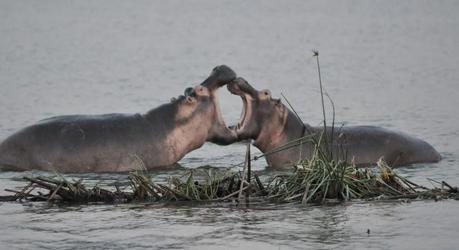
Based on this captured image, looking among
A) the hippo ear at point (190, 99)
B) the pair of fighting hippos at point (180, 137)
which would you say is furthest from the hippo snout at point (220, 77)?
the hippo ear at point (190, 99)

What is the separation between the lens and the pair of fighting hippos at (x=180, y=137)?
1046 centimetres

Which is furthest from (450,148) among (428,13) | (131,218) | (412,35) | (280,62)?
(428,13)

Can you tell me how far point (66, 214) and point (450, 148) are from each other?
5.11m

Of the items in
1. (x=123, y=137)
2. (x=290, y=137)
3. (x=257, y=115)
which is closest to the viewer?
(x=123, y=137)

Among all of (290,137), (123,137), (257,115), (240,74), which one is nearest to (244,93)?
(257,115)

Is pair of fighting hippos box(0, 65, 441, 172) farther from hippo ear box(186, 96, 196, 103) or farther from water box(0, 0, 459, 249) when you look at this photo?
water box(0, 0, 459, 249)

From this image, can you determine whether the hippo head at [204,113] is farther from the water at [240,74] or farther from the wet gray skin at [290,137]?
the water at [240,74]

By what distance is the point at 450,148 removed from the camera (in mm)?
11633

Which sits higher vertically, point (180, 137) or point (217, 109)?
point (217, 109)

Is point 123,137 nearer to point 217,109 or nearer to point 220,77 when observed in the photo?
point 217,109

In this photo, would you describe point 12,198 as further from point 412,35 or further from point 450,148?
point 412,35

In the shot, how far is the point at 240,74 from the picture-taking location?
18703 mm

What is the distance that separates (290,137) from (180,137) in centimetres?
107

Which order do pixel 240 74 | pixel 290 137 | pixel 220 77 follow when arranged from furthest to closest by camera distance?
1. pixel 240 74
2. pixel 290 137
3. pixel 220 77
